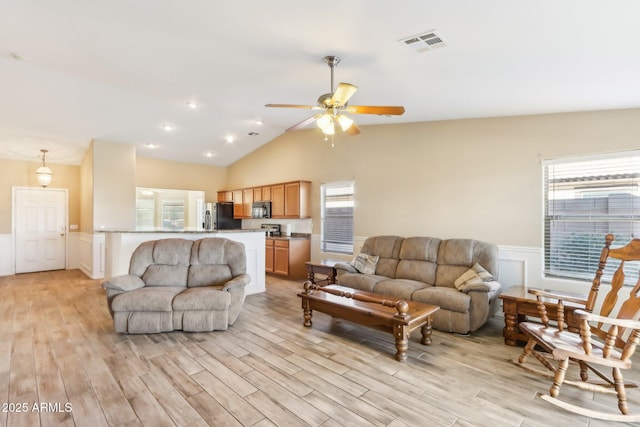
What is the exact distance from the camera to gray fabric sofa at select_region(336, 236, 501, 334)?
346 centimetres

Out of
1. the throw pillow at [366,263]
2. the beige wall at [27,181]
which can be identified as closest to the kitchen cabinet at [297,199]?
the throw pillow at [366,263]

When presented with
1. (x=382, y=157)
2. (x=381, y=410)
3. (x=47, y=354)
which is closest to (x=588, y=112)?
(x=382, y=157)

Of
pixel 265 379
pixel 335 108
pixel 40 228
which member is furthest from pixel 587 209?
pixel 40 228

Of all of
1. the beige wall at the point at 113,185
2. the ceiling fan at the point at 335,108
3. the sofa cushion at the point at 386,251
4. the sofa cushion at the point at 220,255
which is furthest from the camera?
the beige wall at the point at 113,185

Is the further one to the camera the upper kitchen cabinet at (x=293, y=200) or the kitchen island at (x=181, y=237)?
the upper kitchen cabinet at (x=293, y=200)

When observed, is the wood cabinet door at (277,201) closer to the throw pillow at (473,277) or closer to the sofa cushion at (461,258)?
the sofa cushion at (461,258)

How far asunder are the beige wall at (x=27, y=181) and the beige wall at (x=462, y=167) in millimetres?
6165

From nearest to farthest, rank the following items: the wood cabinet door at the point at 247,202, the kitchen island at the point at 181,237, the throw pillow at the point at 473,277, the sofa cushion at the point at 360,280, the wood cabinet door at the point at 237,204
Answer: the throw pillow at the point at 473,277
the sofa cushion at the point at 360,280
the kitchen island at the point at 181,237
the wood cabinet door at the point at 247,202
the wood cabinet door at the point at 237,204

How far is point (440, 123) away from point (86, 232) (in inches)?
300

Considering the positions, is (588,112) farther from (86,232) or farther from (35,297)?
(86,232)

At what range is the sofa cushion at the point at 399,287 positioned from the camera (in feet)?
12.6

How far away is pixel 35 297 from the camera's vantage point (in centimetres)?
496

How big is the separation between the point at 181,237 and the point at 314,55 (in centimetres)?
331

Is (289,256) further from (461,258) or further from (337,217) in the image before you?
(461,258)
